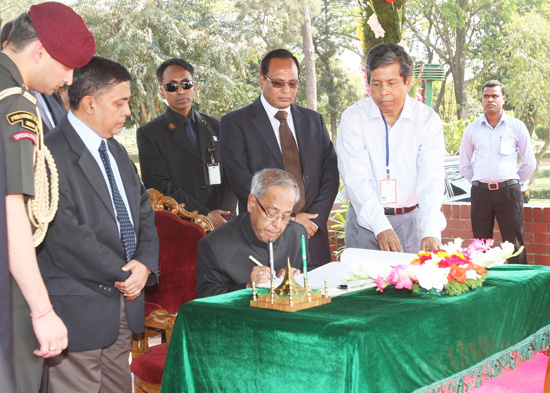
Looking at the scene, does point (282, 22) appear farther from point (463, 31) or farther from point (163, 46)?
point (463, 31)

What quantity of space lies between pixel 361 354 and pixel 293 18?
11221mm

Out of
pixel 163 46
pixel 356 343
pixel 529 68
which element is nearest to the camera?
pixel 356 343

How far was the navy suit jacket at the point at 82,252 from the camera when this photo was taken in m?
2.12

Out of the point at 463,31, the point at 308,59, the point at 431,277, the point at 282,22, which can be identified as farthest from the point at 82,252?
the point at 463,31

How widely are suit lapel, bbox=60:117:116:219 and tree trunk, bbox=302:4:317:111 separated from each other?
10228 mm

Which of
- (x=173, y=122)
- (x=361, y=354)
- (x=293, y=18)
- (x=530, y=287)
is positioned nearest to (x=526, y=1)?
(x=293, y=18)

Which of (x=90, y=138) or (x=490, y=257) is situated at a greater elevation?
(x=90, y=138)

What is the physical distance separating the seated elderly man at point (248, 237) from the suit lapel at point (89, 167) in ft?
1.41

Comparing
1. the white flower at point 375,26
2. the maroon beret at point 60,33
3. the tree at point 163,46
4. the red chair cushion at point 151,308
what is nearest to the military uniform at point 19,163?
the maroon beret at point 60,33

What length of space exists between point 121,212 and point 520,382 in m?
2.25

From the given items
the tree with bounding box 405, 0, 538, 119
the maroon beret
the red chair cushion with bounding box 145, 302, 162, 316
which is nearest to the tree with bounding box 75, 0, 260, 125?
the tree with bounding box 405, 0, 538, 119

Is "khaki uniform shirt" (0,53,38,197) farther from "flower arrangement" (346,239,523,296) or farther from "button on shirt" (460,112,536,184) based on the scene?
"button on shirt" (460,112,536,184)

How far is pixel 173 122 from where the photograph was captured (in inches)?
149

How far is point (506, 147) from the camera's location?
5.51 meters
